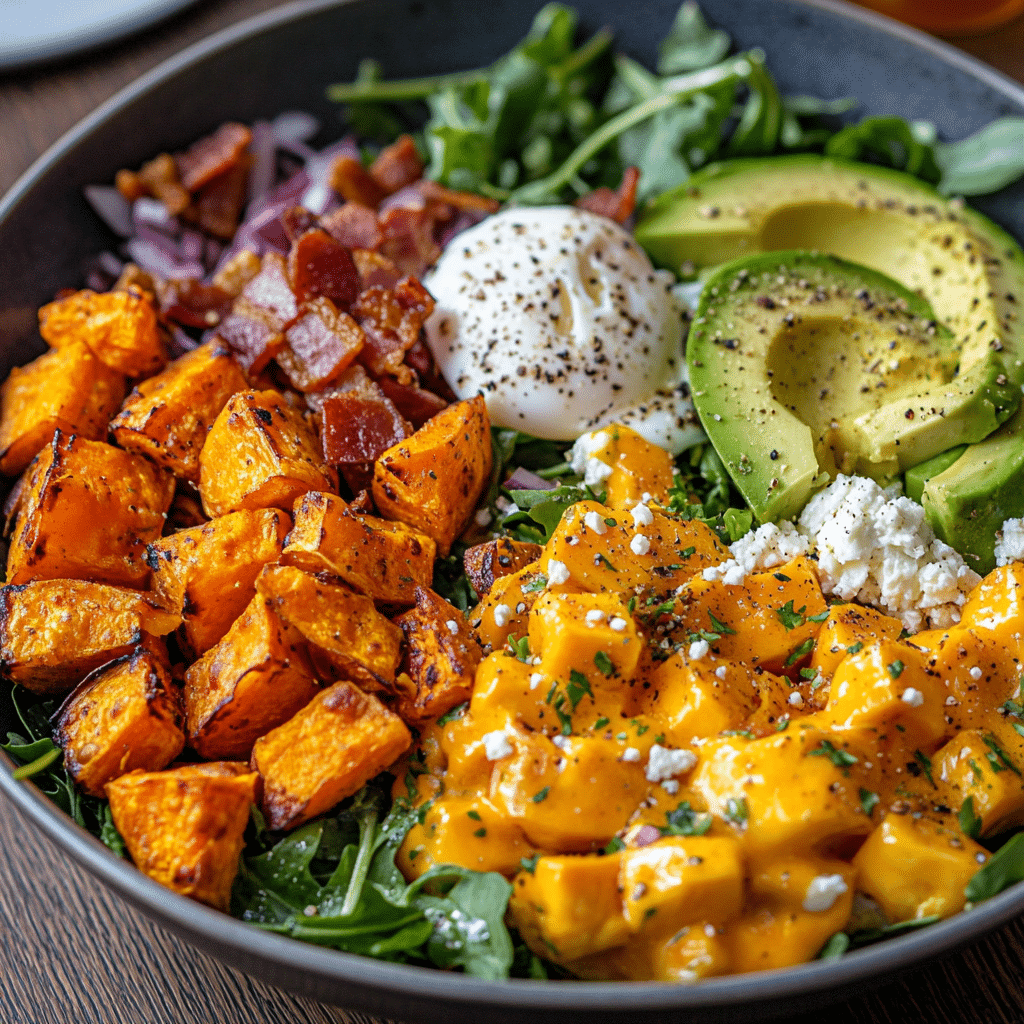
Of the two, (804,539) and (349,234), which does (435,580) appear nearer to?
(804,539)

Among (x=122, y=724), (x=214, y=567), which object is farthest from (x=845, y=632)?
(x=122, y=724)

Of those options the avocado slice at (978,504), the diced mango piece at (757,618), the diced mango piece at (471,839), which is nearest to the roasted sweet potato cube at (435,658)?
the diced mango piece at (471,839)

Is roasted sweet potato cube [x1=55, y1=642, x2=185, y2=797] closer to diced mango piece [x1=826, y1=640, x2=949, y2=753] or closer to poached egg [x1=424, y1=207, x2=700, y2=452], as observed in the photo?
poached egg [x1=424, y1=207, x2=700, y2=452]

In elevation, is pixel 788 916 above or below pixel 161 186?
below

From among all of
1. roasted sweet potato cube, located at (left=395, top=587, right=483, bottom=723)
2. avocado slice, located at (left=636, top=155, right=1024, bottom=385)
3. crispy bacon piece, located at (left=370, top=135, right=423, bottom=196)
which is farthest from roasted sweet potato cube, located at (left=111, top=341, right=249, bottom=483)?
avocado slice, located at (left=636, top=155, right=1024, bottom=385)

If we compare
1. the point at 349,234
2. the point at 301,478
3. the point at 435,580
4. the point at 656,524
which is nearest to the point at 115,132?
the point at 349,234

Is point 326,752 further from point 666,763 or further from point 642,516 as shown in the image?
point 642,516

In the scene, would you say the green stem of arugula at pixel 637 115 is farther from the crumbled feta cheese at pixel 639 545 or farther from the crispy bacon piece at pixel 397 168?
the crumbled feta cheese at pixel 639 545
